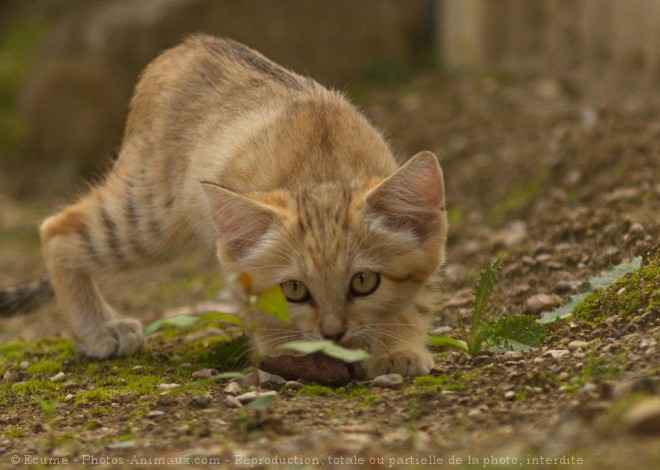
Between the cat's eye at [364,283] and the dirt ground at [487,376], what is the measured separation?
1.21 ft

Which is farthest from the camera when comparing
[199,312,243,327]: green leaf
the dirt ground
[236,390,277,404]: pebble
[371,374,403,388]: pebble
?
[371,374,403,388]: pebble

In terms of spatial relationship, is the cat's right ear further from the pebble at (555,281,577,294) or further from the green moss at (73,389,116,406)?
the pebble at (555,281,577,294)

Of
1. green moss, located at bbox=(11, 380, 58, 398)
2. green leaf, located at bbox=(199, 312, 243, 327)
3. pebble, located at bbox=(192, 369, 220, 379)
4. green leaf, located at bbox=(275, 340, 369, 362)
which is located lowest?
green moss, located at bbox=(11, 380, 58, 398)

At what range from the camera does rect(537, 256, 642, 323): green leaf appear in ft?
13.9

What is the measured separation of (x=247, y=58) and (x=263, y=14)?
5.06 metres

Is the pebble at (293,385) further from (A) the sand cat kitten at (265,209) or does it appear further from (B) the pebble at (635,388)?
(B) the pebble at (635,388)

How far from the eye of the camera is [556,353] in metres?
3.74

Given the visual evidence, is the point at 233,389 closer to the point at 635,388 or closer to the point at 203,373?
the point at 203,373

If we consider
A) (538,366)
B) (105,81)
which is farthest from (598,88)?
(538,366)

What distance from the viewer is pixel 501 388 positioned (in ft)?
11.3

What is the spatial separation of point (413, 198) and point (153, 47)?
6.88m

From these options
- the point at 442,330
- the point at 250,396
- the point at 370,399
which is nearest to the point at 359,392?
the point at 370,399

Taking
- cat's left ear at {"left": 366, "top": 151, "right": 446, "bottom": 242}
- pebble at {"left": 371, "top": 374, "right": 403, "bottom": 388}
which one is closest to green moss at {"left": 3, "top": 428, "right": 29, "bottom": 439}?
pebble at {"left": 371, "top": 374, "right": 403, "bottom": 388}

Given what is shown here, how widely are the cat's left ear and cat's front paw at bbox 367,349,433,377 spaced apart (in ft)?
1.62
